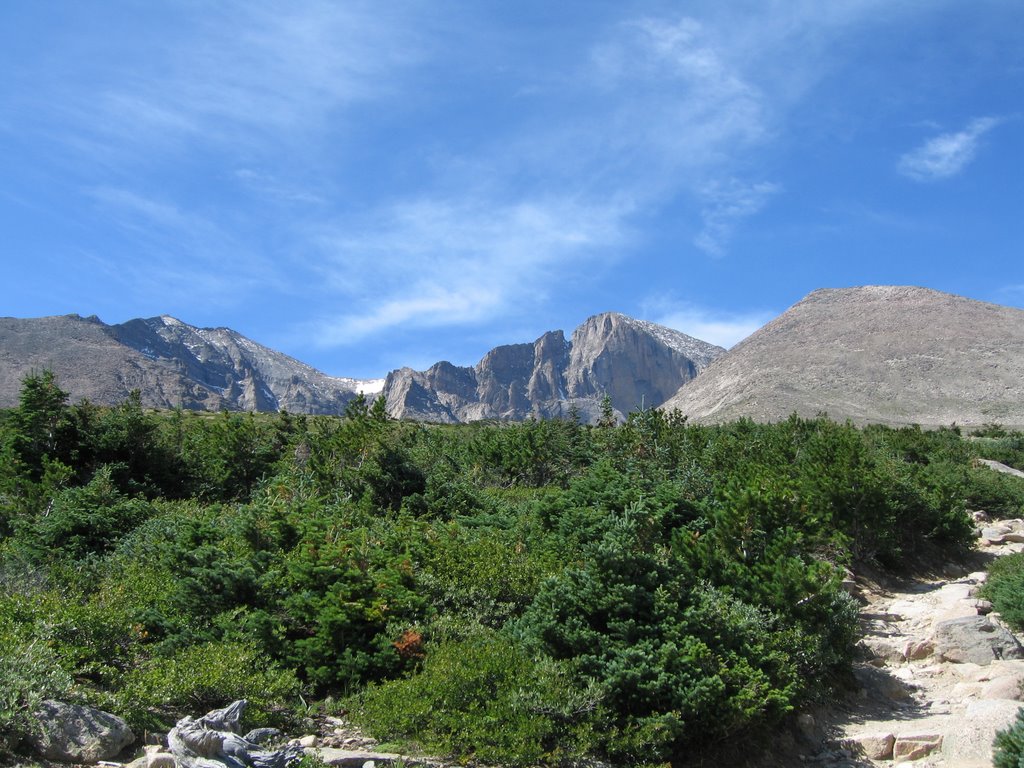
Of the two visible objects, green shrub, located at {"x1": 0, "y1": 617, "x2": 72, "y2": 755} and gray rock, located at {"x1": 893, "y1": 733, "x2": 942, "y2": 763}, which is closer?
green shrub, located at {"x1": 0, "y1": 617, "x2": 72, "y2": 755}

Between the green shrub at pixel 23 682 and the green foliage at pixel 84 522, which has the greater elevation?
the green foliage at pixel 84 522

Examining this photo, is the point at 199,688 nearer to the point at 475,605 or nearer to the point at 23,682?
the point at 23,682

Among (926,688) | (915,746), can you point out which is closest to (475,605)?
(915,746)

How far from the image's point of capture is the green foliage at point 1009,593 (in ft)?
57.4

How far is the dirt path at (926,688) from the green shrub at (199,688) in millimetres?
8446

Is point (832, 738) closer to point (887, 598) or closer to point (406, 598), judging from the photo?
point (406, 598)

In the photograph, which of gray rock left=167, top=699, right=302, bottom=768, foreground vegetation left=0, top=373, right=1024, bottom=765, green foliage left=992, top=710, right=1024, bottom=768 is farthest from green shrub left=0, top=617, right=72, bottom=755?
green foliage left=992, top=710, right=1024, bottom=768

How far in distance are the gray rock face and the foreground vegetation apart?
0.76ft

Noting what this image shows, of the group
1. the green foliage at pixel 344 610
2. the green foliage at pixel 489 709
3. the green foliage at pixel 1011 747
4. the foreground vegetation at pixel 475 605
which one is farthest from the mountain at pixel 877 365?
the green foliage at pixel 489 709

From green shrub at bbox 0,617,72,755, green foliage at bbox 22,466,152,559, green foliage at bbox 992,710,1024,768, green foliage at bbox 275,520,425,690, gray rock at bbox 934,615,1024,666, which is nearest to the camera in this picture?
green shrub at bbox 0,617,72,755

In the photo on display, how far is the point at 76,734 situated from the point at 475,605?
262 inches

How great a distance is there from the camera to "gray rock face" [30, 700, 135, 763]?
7.63m

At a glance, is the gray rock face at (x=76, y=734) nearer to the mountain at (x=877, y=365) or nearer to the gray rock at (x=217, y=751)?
the gray rock at (x=217, y=751)

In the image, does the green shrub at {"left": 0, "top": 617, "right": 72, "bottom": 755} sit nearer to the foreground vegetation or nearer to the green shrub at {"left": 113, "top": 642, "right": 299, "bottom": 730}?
the foreground vegetation
